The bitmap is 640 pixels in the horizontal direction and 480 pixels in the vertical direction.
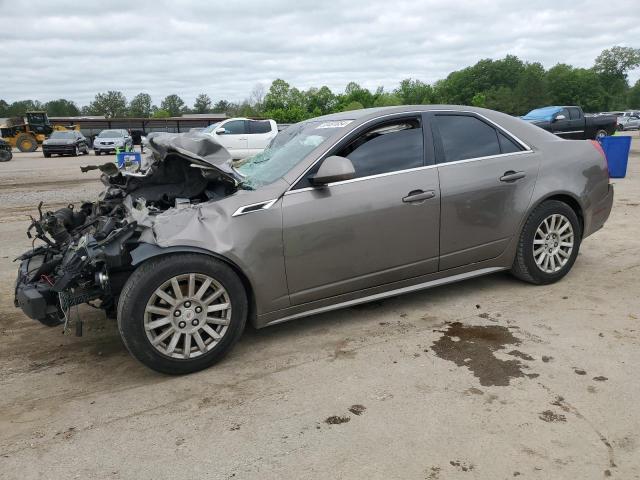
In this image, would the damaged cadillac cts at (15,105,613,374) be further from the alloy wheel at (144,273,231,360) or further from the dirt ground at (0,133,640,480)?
the dirt ground at (0,133,640,480)

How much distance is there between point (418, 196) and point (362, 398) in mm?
1653

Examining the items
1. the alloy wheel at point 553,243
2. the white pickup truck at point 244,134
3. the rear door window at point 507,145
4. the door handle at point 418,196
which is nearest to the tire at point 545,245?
the alloy wheel at point 553,243

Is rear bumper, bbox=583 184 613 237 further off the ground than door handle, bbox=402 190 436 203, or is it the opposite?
door handle, bbox=402 190 436 203

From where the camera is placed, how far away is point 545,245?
4582 millimetres

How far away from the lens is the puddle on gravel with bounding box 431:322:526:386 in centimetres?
316

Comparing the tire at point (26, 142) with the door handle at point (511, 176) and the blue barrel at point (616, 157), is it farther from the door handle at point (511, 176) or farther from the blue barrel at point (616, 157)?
the door handle at point (511, 176)

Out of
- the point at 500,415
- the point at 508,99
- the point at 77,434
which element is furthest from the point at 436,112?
the point at 508,99

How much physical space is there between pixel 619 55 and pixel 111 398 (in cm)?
12672

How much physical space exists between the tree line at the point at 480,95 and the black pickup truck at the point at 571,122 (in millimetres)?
62569

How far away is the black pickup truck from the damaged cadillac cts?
1687cm

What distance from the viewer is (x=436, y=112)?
4238 mm

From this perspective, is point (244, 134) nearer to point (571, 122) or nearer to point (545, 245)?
point (571, 122)

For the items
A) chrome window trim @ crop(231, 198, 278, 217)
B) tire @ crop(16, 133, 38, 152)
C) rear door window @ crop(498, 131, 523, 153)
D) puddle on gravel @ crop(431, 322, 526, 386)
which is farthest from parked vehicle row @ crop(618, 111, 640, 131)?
chrome window trim @ crop(231, 198, 278, 217)

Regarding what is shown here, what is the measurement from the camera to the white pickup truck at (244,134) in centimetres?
1850
